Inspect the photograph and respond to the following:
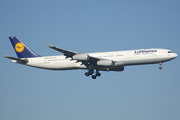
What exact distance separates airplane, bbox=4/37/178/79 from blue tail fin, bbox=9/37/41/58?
1349 millimetres

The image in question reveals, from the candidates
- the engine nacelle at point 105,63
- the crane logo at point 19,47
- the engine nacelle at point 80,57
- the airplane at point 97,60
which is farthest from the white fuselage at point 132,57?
the crane logo at point 19,47

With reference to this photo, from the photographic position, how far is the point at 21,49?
60000 millimetres

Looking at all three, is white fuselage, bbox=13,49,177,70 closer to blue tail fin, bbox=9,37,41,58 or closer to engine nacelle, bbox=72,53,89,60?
engine nacelle, bbox=72,53,89,60

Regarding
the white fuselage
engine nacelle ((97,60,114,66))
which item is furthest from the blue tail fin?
engine nacelle ((97,60,114,66))

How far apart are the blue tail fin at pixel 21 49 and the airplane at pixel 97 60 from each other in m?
1.35

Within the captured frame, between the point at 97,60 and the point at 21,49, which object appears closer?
the point at 97,60

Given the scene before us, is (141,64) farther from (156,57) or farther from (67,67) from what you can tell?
(67,67)

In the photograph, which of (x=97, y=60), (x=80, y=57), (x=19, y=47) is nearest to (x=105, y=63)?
(x=97, y=60)

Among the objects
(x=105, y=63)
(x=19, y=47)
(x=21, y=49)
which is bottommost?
(x=105, y=63)

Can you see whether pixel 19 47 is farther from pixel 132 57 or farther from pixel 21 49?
pixel 132 57

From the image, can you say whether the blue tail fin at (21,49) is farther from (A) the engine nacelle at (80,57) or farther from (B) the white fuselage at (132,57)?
(A) the engine nacelle at (80,57)

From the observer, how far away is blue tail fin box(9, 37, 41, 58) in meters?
59.0

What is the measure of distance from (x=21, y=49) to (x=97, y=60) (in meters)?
17.5

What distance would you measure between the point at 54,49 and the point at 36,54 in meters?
11.8
